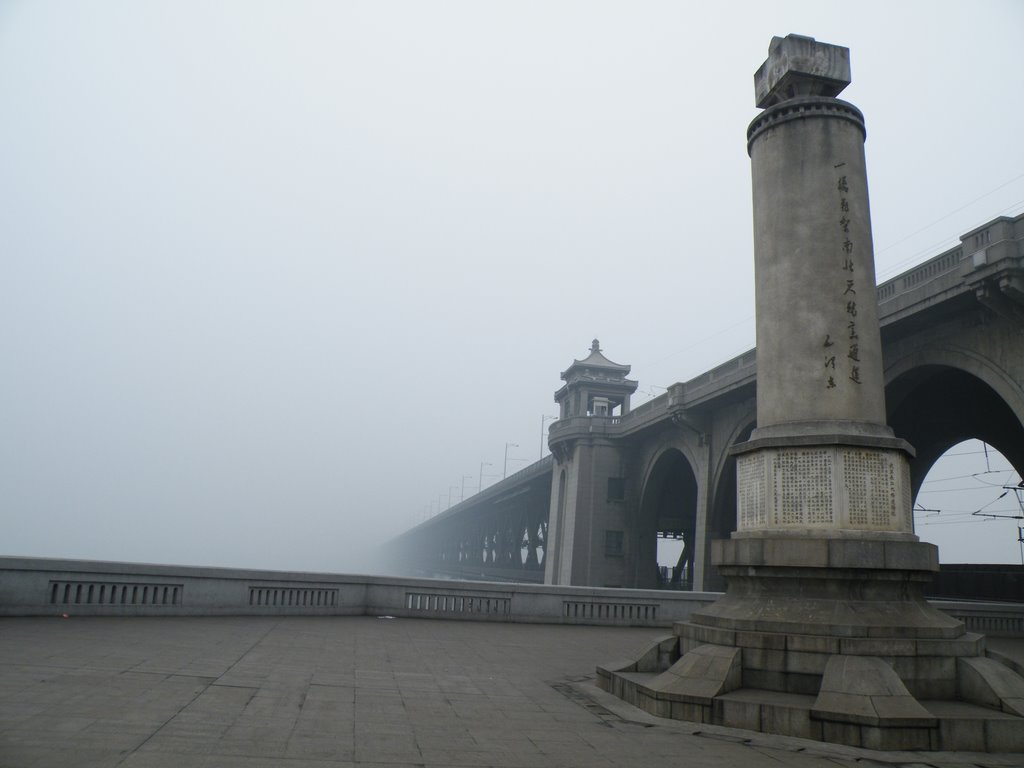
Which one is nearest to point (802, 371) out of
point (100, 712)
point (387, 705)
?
point (387, 705)

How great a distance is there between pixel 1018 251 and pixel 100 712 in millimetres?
20093

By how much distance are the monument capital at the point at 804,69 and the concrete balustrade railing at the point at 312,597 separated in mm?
10480

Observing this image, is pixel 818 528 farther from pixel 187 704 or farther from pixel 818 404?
pixel 187 704

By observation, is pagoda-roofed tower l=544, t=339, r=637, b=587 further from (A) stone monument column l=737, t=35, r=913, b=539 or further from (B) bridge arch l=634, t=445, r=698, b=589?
(A) stone monument column l=737, t=35, r=913, b=539

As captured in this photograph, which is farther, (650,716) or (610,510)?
(610,510)

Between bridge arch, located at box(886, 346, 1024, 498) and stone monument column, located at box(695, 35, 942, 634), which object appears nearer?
stone monument column, located at box(695, 35, 942, 634)

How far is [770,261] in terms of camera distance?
944 cm

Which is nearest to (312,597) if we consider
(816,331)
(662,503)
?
(816,331)

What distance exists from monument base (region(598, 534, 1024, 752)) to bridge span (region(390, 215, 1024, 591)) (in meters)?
13.6

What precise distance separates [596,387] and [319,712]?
4961cm

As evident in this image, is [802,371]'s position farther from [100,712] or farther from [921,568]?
[100,712]

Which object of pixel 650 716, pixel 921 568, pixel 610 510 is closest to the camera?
pixel 650 716

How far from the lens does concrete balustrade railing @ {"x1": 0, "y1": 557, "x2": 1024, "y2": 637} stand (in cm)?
1179

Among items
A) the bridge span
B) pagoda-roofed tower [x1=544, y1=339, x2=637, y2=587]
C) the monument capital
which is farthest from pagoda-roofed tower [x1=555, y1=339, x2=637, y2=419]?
the monument capital
